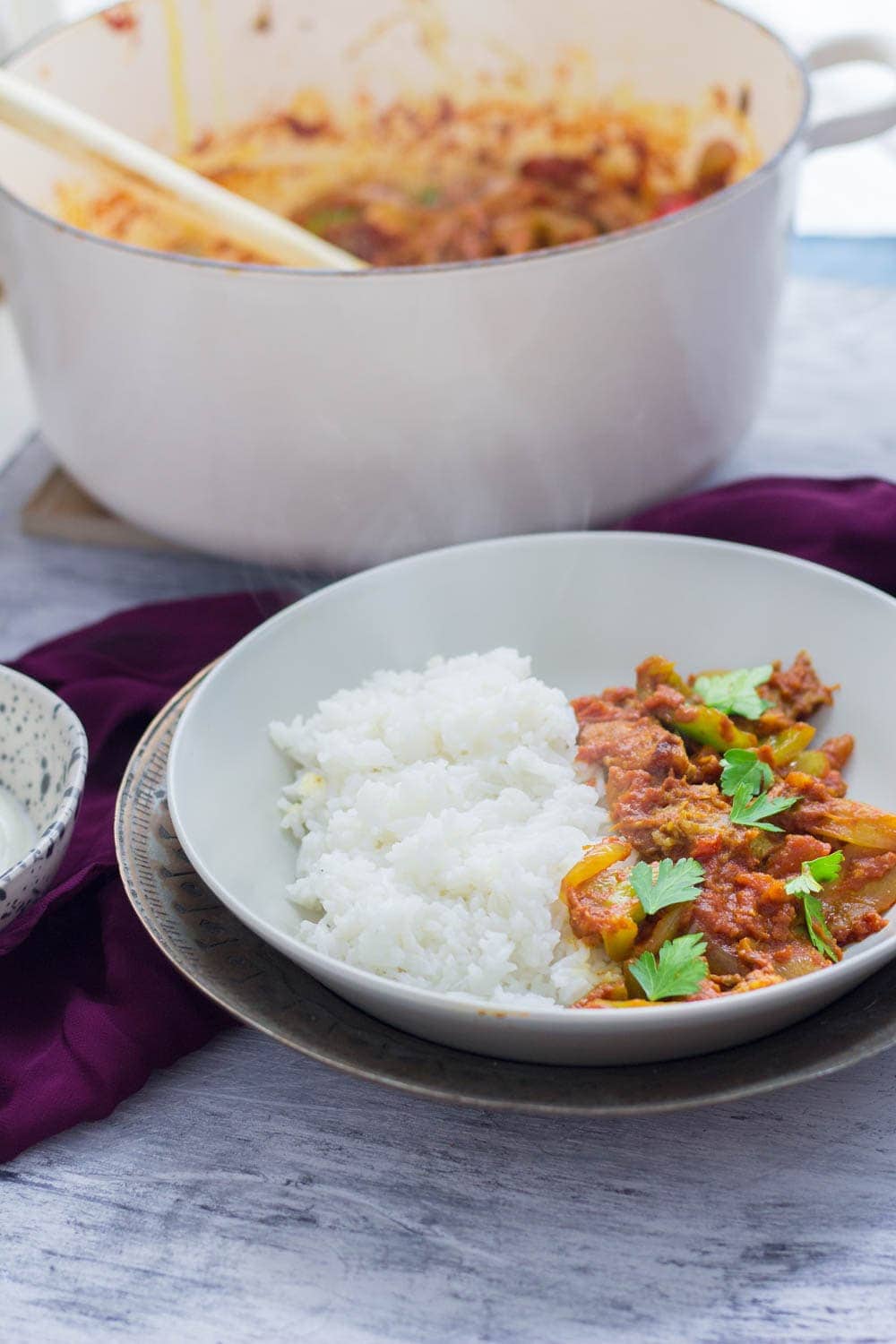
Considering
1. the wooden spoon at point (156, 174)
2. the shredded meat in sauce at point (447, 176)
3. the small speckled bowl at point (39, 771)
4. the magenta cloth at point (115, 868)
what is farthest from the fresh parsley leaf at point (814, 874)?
the shredded meat in sauce at point (447, 176)

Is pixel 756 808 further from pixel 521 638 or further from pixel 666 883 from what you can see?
pixel 521 638

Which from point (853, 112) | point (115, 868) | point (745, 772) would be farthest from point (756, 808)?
point (853, 112)

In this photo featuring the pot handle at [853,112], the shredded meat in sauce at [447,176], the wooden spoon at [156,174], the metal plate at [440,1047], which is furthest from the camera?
the shredded meat in sauce at [447,176]

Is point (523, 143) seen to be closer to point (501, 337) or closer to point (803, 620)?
point (501, 337)

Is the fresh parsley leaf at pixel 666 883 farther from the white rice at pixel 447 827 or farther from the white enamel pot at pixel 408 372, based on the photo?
the white enamel pot at pixel 408 372

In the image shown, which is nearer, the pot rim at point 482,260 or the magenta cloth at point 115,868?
the magenta cloth at point 115,868

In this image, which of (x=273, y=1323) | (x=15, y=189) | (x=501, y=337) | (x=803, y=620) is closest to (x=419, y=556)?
(x=501, y=337)
